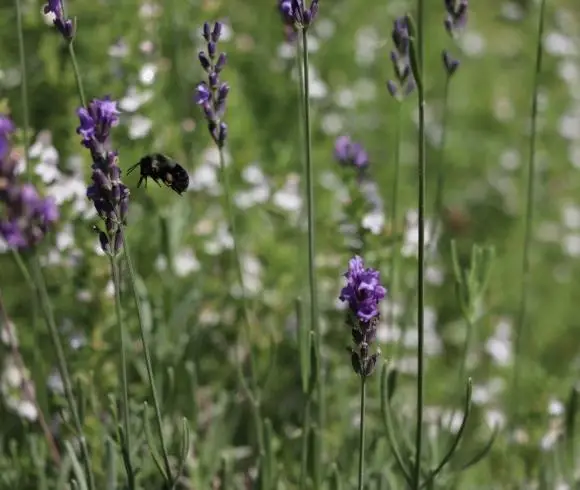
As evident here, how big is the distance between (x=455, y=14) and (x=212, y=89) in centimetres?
69

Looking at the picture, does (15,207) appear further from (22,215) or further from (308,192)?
(308,192)

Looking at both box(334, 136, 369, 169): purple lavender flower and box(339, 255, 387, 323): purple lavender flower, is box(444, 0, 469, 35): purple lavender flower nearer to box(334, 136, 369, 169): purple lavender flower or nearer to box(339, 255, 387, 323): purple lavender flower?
box(334, 136, 369, 169): purple lavender flower

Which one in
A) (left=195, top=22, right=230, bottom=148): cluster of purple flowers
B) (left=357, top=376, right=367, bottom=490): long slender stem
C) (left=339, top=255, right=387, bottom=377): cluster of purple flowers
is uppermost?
(left=195, top=22, right=230, bottom=148): cluster of purple flowers

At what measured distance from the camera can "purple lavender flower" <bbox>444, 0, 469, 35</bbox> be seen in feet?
7.56

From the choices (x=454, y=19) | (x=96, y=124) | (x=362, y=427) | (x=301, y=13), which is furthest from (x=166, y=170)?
(x=454, y=19)

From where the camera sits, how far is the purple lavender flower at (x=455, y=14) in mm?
2305

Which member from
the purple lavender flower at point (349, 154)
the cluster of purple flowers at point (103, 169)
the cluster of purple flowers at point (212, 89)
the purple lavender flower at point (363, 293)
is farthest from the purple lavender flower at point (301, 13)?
the purple lavender flower at point (349, 154)

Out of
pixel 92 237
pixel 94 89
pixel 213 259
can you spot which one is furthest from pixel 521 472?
A: pixel 94 89

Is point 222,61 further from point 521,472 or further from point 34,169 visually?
point 521,472

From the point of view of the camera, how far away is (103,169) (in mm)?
1756

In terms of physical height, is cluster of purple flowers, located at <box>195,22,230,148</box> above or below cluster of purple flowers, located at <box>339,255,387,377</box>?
above

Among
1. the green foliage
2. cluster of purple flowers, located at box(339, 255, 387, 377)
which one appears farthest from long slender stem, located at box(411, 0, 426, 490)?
the green foliage

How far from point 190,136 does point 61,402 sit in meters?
1.32

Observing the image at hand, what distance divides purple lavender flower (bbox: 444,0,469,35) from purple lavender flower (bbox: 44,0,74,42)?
0.94 metres
